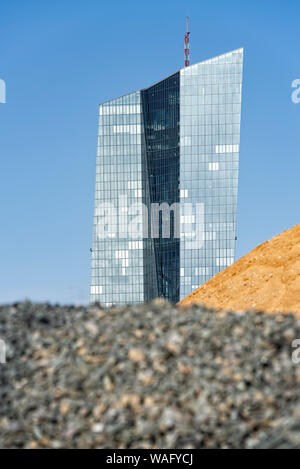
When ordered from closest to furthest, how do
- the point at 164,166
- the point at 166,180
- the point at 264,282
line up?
the point at 264,282 < the point at 166,180 < the point at 164,166

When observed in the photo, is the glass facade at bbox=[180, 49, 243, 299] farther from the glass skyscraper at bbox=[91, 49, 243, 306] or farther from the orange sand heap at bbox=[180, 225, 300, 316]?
the orange sand heap at bbox=[180, 225, 300, 316]

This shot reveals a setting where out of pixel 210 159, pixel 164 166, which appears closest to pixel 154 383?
pixel 210 159

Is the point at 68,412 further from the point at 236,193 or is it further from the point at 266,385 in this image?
the point at 236,193

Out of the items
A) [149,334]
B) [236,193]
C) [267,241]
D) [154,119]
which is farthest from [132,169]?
[149,334]

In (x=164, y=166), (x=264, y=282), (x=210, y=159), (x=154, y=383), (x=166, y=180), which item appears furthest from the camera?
(x=164, y=166)

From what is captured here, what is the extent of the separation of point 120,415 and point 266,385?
2.39 metres

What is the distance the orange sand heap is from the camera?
17.6 meters

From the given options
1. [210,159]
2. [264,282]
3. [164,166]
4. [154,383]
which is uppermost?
[210,159]

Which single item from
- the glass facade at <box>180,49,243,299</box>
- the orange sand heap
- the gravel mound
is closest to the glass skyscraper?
A: the glass facade at <box>180,49,243,299</box>

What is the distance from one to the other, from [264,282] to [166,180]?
7372 cm

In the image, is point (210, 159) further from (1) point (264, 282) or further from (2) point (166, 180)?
(1) point (264, 282)

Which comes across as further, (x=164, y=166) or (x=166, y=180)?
(x=164, y=166)

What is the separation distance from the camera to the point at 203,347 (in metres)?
8.77

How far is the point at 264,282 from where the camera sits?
19.1 meters
